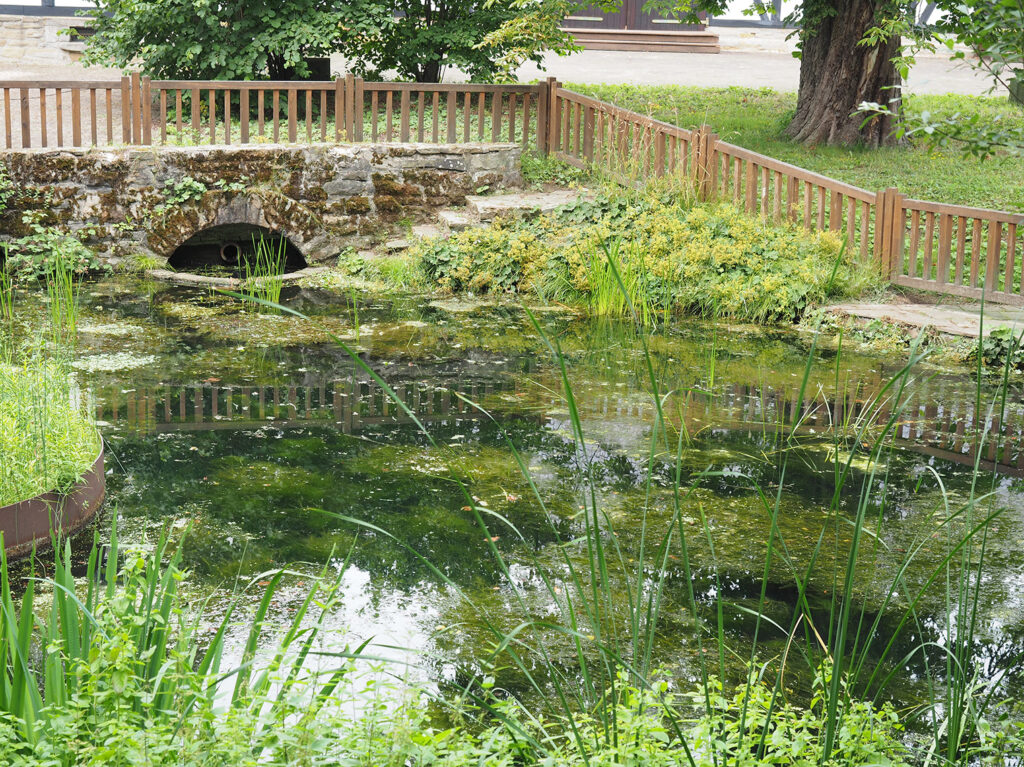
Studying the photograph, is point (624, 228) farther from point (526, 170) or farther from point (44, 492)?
point (44, 492)

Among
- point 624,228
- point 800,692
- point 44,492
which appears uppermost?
point 624,228

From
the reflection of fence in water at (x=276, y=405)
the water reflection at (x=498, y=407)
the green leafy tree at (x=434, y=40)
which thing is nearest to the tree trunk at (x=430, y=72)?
the green leafy tree at (x=434, y=40)

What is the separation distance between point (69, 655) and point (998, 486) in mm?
4477

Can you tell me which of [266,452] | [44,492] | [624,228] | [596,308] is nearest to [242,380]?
[266,452]

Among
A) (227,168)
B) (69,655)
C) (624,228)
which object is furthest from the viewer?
(227,168)

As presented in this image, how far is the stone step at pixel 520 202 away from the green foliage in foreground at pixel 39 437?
19.1 ft

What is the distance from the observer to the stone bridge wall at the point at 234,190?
10.4 meters

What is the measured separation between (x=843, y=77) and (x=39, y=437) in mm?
11014

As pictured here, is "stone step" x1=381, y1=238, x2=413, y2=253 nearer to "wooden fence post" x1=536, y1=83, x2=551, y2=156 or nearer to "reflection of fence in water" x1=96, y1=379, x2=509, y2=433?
"wooden fence post" x1=536, y1=83, x2=551, y2=156

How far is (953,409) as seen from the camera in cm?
689

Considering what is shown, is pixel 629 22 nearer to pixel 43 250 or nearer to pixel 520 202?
pixel 520 202

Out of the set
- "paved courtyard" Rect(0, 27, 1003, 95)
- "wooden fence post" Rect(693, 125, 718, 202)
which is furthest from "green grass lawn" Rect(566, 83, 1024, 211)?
"paved courtyard" Rect(0, 27, 1003, 95)

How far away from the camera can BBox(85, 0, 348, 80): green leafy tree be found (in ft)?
42.3

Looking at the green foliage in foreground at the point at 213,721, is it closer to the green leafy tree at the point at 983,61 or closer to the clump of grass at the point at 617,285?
the green leafy tree at the point at 983,61
